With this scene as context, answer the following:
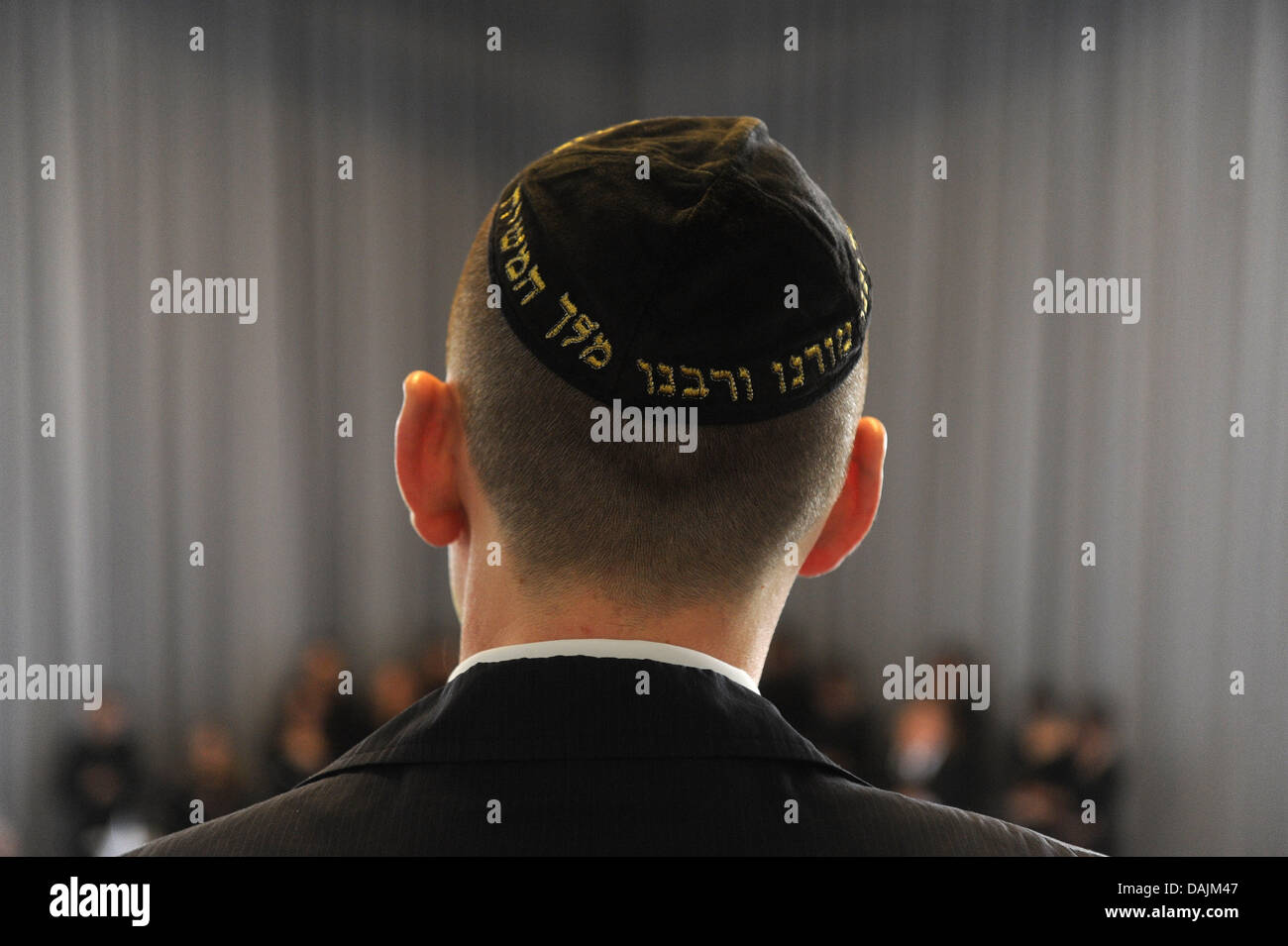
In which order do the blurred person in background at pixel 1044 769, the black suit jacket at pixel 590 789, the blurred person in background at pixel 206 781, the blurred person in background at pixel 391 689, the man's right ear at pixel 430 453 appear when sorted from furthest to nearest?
1. the blurred person in background at pixel 391 689
2. the blurred person in background at pixel 206 781
3. the blurred person in background at pixel 1044 769
4. the man's right ear at pixel 430 453
5. the black suit jacket at pixel 590 789

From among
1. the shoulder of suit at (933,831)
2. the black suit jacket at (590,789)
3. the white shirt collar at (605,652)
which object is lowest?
the shoulder of suit at (933,831)

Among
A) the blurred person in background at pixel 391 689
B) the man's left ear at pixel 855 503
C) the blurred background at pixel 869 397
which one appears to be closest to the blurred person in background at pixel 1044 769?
the blurred background at pixel 869 397

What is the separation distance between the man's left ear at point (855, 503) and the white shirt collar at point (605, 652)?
0.14 m

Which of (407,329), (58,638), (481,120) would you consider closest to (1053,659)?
(407,329)

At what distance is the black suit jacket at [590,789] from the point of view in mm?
457

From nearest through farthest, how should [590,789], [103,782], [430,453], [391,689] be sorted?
[590,789], [430,453], [103,782], [391,689]

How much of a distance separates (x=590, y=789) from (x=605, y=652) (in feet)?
0.25

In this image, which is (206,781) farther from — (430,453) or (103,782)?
(430,453)

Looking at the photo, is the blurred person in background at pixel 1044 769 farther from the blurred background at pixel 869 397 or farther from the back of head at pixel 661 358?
the back of head at pixel 661 358

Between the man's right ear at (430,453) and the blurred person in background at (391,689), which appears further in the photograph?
the blurred person in background at (391,689)

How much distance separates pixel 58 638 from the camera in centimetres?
278

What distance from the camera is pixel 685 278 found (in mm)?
523

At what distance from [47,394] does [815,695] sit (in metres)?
2.51

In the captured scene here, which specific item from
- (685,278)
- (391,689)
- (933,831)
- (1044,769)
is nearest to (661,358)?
(685,278)
